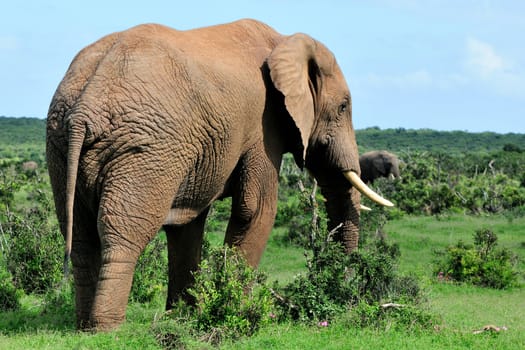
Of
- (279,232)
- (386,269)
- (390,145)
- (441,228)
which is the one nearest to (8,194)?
(279,232)

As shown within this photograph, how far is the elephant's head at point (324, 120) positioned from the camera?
7180mm

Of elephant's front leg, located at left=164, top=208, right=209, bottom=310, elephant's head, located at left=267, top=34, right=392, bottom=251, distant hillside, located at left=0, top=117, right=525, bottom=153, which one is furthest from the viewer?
distant hillside, located at left=0, top=117, right=525, bottom=153

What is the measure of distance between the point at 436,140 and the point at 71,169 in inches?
2828

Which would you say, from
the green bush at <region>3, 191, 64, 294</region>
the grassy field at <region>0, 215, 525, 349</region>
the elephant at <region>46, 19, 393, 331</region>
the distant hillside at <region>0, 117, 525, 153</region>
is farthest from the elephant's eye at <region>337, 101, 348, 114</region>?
the distant hillside at <region>0, 117, 525, 153</region>

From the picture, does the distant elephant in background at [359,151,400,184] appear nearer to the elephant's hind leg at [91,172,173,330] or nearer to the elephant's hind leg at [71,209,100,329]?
the elephant's hind leg at [71,209,100,329]

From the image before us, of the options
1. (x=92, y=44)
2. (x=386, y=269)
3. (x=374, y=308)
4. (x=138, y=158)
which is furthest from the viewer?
(x=386, y=269)

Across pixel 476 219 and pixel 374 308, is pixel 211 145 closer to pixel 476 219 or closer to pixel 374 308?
pixel 374 308

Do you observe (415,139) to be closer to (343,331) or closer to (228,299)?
(343,331)

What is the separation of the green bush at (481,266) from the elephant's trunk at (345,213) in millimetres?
3555

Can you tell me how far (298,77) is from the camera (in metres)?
7.26

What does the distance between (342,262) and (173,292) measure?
1.61 meters

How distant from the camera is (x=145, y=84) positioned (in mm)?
5895

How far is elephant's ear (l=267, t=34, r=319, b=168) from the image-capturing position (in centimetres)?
707

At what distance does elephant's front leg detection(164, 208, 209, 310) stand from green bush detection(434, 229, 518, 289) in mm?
4875
